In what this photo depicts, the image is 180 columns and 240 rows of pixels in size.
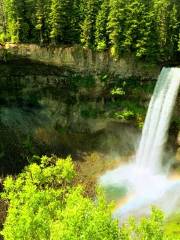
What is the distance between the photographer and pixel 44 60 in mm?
64688

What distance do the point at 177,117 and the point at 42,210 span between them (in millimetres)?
33931

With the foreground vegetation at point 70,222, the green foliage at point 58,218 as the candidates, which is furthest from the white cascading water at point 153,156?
the foreground vegetation at point 70,222

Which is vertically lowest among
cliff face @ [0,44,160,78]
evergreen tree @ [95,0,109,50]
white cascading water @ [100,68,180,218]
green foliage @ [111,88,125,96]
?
white cascading water @ [100,68,180,218]

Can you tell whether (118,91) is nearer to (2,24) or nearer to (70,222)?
(2,24)

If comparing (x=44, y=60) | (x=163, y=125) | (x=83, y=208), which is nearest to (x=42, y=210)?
(x=83, y=208)

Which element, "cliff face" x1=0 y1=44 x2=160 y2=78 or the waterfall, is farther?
"cliff face" x1=0 y1=44 x2=160 y2=78

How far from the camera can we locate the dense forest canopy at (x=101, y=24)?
61.8m

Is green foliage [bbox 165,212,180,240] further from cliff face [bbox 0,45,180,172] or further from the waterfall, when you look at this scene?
cliff face [bbox 0,45,180,172]

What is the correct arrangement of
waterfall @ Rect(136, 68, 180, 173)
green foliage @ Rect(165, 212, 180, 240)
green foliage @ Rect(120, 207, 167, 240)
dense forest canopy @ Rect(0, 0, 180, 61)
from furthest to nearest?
1. dense forest canopy @ Rect(0, 0, 180, 61)
2. waterfall @ Rect(136, 68, 180, 173)
3. green foliage @ Rect(165, 212, 180, 240)
4. green foliage @ Rect(120, 207, 167, 240)

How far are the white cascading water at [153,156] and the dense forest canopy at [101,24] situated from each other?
15.7ft

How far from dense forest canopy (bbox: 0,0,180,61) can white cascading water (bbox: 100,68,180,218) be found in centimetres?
478

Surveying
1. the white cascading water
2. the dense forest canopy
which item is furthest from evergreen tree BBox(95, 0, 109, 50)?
the white cascading water

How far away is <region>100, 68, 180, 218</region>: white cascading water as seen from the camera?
5669 cm

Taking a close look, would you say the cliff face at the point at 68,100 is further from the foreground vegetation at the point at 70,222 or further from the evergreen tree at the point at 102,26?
the foreground vegetation at the point at 70,222
